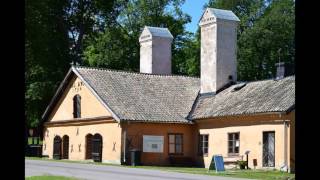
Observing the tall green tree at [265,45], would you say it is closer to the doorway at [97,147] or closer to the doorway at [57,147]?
the doorway at [57,147]

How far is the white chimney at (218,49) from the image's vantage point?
116ft

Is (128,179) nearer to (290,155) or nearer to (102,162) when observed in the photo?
(290,155)

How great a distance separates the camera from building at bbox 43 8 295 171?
30203mm

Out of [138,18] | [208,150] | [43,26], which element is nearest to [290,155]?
[208,150]

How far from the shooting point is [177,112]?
3566 cm

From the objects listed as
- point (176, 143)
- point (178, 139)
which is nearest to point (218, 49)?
point (178, 139)

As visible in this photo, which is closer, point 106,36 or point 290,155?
point 290,155

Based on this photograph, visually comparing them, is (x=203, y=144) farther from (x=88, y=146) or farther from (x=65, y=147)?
(x=65, y=147)

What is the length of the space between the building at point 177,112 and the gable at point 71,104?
56 millimetres

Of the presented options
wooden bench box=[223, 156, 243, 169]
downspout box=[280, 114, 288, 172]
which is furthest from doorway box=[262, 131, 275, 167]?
wooden bench box=[223, 156, 243, 169]

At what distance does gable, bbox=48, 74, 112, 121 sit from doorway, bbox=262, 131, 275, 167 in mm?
9014

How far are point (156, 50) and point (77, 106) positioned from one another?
252 inches
